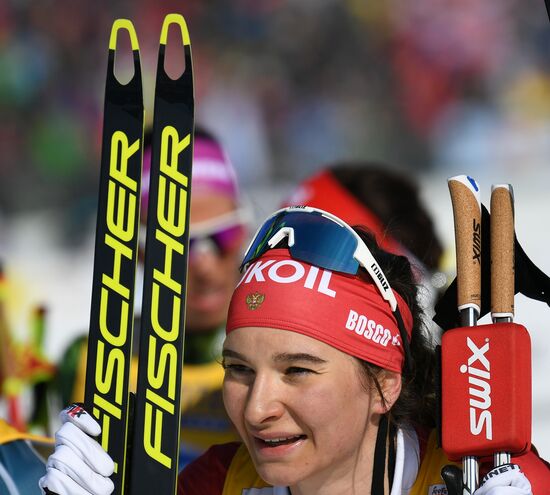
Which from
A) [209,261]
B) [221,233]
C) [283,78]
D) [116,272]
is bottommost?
[116,272]

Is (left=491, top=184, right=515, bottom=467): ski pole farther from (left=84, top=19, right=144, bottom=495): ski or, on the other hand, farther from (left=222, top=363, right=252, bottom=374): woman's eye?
(left=84, top=19, right=144, bottom=495): ski

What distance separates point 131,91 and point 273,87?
1642 millimetres

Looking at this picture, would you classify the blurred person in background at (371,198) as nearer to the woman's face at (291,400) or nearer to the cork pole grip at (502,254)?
the cork pole grip at (502,254)

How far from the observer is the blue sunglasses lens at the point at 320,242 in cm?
237

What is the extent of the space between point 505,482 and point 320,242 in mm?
661

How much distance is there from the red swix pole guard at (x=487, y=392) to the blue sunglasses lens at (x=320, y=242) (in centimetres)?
29

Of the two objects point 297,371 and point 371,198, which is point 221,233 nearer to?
point 371,198

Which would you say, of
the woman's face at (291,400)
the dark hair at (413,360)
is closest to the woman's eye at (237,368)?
the woman's face at (291,400)

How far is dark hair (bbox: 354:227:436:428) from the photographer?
2486mm

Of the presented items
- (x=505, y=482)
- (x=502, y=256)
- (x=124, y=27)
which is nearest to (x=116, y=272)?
(x=124, y=27)

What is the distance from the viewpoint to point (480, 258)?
239cm

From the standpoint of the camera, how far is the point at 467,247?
7.78 ft

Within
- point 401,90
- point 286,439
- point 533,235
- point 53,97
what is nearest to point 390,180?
point 401,90

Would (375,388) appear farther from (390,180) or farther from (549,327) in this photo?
(390,180)
